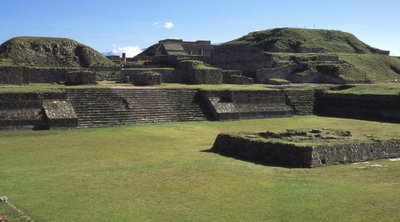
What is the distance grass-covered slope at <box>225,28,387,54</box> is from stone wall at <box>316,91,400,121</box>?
24.3m

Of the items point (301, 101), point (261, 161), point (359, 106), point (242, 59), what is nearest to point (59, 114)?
point (261, 161)

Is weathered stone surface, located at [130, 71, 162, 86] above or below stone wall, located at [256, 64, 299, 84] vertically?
below

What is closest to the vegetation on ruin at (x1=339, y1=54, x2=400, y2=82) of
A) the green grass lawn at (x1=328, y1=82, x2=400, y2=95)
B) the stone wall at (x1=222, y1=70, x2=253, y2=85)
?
the green grass lawn at (x1=328, y1=82, x2=400, y2=95)

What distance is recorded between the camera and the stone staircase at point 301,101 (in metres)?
33.1

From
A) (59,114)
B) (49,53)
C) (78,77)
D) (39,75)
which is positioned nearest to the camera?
(59,114)

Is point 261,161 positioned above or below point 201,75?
below

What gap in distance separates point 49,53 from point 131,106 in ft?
48.4

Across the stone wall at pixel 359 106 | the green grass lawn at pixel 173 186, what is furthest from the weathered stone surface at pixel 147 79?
the green grass lawn at pixel 173 186

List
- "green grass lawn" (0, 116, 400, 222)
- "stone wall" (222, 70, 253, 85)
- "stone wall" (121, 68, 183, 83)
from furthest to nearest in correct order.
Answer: "stone wall" (222, 70, 253, 85)
"stone wall" (121, 68, 183, 83)
"green grass lawn" (0, 116, 400, 222)

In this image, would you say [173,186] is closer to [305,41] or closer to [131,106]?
[131,106]

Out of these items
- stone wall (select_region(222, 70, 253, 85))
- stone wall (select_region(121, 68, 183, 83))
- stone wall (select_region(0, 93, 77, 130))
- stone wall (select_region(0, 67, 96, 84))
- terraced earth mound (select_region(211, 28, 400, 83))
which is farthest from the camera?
terraced earth mound (select_region(211, 28, 400, 83))

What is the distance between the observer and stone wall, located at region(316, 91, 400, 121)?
29469 mm

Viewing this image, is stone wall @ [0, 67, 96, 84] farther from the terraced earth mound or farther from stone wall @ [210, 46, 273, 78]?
stone wall @ [210, 46, 273, 78]

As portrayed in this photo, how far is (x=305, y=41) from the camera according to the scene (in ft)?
202
